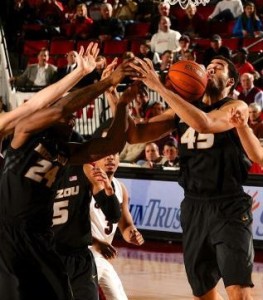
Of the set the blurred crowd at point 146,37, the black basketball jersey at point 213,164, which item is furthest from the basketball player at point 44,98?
the blurred crowd at point 146,37

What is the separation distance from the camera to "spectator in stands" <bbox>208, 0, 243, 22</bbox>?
14.7 m

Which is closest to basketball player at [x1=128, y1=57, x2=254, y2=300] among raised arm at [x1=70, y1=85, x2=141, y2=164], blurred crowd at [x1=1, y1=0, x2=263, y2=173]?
raised arm at [x1=70, y1=85, x2=141, y2=164]

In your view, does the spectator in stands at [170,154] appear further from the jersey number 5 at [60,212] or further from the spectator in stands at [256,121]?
the jersey number 5 at [60,212]

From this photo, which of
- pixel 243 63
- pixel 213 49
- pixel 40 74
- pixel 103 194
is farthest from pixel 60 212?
pixel 40 74

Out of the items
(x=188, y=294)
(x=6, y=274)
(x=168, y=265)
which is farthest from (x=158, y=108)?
(x=6, y=274)

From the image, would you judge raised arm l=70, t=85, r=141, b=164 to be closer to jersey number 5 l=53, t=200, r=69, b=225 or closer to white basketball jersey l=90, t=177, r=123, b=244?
jersey number 5 l=53, t=200, r=69, b=225

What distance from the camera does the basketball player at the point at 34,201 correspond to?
14.9 ft

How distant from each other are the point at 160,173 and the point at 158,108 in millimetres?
1488

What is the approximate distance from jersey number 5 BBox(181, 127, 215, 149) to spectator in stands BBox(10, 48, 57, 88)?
9.12 metres

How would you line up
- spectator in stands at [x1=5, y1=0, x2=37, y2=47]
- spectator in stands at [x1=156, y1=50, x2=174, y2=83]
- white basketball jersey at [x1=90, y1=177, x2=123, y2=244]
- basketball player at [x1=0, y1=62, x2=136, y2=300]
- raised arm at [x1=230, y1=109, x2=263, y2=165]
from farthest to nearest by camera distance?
spectator in stands at [x1=5, y1=0, x2=37, y2=47], spectator in stands at [x1=156, y1=50, x2=174, y2=83], white basketball jersey at [x1=90, y1=177, x2=123, y2=244], raised arm at [x1=230, y1=109, x2=263, y2=165], basketball player at [x1=0, y1=62, x2=136, y2=300]

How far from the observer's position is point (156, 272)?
8.98 meters

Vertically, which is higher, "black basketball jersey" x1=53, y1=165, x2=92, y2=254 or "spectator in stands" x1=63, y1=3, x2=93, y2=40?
"black basketball jersey" x1=53, y1=165, x2=92, y2=254

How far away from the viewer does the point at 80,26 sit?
16.3 metres

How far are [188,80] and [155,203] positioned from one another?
5.48 meters
